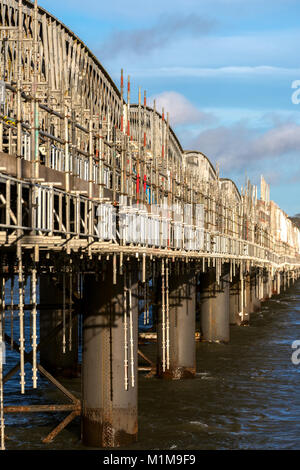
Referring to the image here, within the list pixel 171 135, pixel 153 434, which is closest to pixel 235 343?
pixel 171 135

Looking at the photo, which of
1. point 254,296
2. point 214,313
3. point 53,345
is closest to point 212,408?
point 53,345

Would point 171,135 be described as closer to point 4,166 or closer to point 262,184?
point 4,166

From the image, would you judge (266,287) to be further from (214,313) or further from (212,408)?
(212,408)

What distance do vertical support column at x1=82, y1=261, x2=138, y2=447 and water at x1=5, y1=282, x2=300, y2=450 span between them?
910 mm

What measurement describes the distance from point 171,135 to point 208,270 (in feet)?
31.5

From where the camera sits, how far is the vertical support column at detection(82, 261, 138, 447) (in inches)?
819

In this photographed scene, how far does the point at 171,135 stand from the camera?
158ft

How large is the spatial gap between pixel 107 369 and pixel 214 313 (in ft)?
78.2

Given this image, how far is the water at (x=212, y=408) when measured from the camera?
23.4m

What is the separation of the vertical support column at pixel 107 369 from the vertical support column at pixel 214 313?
23323mm

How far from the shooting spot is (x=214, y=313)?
145 feet

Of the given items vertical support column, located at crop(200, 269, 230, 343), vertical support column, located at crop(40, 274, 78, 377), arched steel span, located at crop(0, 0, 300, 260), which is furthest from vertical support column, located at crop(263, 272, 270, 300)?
vertical support column, located at crop(40, 274, 78, 377)

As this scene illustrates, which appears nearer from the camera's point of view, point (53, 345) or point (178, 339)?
point (53, 345)
